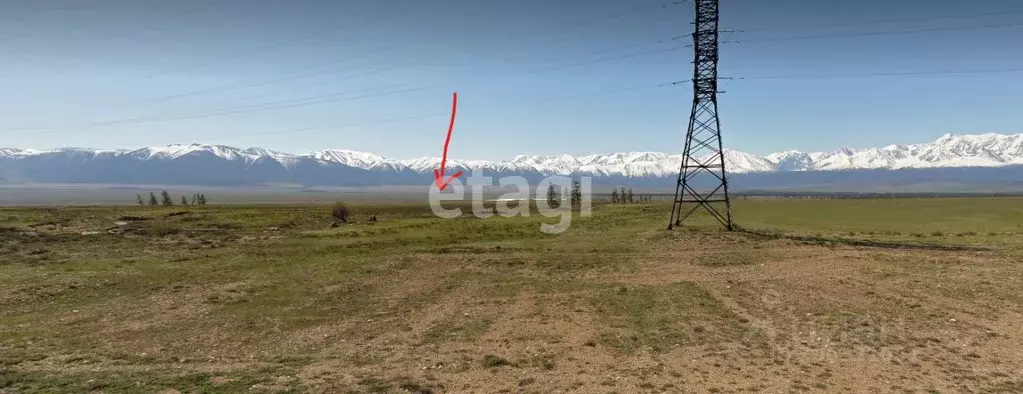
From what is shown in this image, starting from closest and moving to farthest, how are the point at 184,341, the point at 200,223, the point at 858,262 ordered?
the point at 184,341, the point at 858,262, the point at 200,223

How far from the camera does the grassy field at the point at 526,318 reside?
1315 cm

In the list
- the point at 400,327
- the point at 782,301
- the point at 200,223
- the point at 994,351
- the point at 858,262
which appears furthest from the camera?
the point at 200,223

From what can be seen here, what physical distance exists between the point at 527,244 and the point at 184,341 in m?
28.2

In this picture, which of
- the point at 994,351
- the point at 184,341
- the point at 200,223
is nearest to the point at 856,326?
the point at 994,351

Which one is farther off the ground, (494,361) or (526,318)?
(494,361)

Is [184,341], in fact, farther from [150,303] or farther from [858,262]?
[858,262]

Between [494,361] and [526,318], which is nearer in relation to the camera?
[494,361]

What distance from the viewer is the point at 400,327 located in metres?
18.6

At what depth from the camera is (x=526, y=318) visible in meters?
19.3

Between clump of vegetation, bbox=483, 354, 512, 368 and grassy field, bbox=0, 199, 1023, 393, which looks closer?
grassy field, bbox=0, 199, 1023, 393

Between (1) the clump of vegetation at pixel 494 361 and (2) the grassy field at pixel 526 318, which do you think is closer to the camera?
(2) the grassy field at pixel 526 318

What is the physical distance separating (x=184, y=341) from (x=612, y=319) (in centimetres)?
1490

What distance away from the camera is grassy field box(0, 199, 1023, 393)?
13.1m

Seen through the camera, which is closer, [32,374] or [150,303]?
[32,374]
